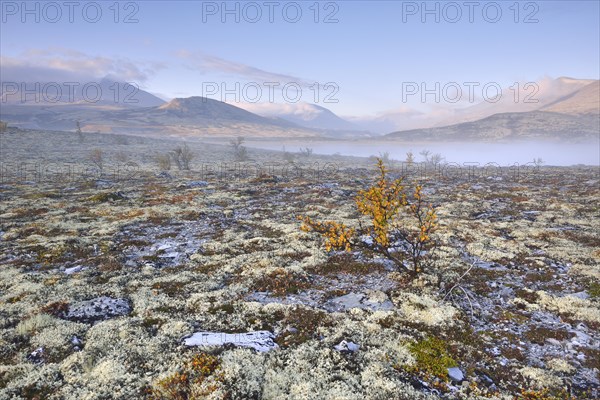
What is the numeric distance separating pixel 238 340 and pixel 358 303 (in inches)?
153

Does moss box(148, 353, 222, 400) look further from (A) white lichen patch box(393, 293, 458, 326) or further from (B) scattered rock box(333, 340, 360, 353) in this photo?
(A) white lichen patch box(393, 293, 458, 326)

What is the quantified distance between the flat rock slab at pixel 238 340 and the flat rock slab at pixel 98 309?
2.96 metres

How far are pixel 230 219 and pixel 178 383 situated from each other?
1526cm

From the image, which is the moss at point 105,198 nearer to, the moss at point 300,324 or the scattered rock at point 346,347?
the moss at point 300,324

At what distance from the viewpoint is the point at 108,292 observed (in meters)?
11.2

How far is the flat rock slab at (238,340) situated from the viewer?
27.0ft

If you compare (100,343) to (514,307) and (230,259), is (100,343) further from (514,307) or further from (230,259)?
(514,307)

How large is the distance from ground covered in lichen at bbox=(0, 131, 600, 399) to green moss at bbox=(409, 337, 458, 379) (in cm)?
4

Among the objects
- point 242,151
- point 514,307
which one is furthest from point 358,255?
point 242,151

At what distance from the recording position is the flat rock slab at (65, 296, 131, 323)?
9672 mm

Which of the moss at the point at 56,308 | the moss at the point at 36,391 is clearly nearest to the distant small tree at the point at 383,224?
the moss at the point at 36,391

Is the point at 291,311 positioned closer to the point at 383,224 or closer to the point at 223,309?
the point at 223,309

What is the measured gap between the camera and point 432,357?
7648 mm

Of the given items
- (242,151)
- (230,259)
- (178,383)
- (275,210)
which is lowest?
(178,383)
